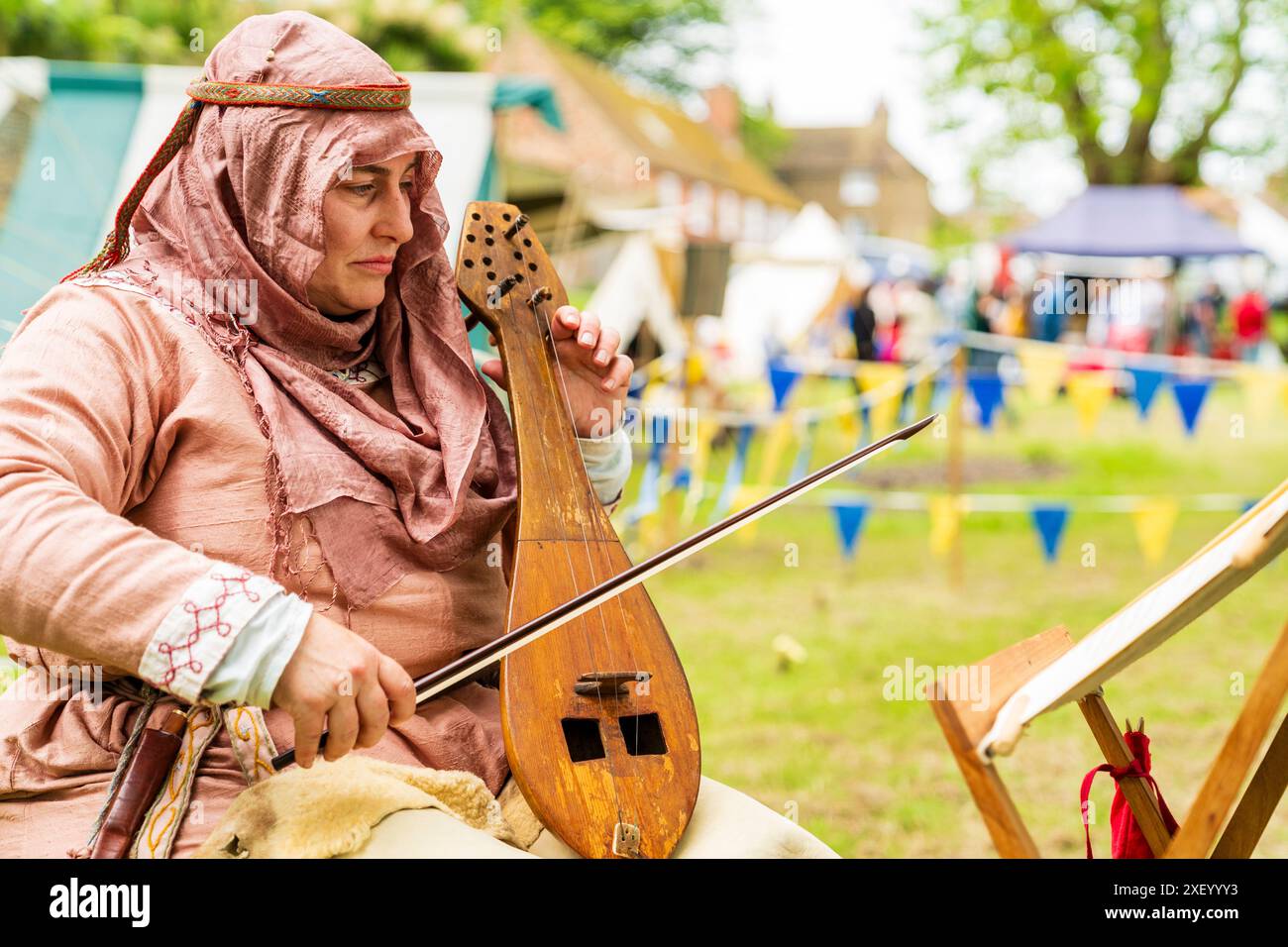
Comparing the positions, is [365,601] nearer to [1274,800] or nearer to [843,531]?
[1274,800]

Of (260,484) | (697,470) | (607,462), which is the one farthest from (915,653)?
(260,484)

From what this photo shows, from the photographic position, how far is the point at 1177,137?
72.3 feet

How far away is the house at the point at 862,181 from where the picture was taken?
75.2 m

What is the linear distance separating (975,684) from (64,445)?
3.93 feet

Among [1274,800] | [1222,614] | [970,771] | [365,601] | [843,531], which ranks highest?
[365,601]

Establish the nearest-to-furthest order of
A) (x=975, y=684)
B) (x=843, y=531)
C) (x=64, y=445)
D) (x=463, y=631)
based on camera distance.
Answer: (x=64, y=445) → (x=975, y=684) → (x=463, y=631) → (x=843, y=531)

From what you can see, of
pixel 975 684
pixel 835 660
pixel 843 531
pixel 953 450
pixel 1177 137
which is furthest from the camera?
pixel 1177 137

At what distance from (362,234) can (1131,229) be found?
21.4 metres

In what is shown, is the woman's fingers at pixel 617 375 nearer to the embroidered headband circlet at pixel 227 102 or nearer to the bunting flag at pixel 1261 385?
the embroidered headband circlet at pixel 227 102

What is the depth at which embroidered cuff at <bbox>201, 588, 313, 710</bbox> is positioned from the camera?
1.55 m

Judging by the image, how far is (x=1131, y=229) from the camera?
21359 millimetres

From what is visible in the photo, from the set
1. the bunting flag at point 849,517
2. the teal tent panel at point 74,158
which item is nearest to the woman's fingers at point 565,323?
the teal tent panel at point 74,158

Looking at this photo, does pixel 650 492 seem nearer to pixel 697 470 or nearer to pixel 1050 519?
pixel 697 470

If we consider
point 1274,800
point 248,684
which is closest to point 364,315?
point 248,684
